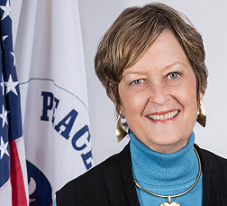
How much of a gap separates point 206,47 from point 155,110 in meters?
1.14

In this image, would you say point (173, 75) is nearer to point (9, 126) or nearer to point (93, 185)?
point (93, 185)

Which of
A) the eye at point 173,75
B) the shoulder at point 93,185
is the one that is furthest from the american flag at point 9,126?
the eye at point 173,75

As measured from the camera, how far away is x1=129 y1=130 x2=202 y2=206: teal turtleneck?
4.02 feet

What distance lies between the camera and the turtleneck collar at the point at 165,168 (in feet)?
4.08

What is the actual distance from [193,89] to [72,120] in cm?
80

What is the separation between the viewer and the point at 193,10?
7.07 ft

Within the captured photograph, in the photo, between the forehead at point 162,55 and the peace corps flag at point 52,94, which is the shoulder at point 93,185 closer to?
the forehead at point 162,55

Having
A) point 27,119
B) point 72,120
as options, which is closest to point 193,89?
point 72,120

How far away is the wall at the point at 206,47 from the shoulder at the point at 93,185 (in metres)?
0.92

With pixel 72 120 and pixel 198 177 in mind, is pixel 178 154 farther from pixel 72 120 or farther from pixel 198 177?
pixel 72 120

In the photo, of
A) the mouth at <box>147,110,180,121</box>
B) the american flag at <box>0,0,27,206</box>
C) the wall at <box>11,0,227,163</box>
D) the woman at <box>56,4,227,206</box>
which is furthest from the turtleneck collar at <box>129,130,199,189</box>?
the wall at <box>11,0,227,163</box>

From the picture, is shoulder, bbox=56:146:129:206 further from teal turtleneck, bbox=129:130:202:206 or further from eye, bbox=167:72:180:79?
eye, bbox=167:72:180:79

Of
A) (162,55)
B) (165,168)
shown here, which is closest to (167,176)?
(165,168)

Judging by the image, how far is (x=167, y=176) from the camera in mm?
1242
